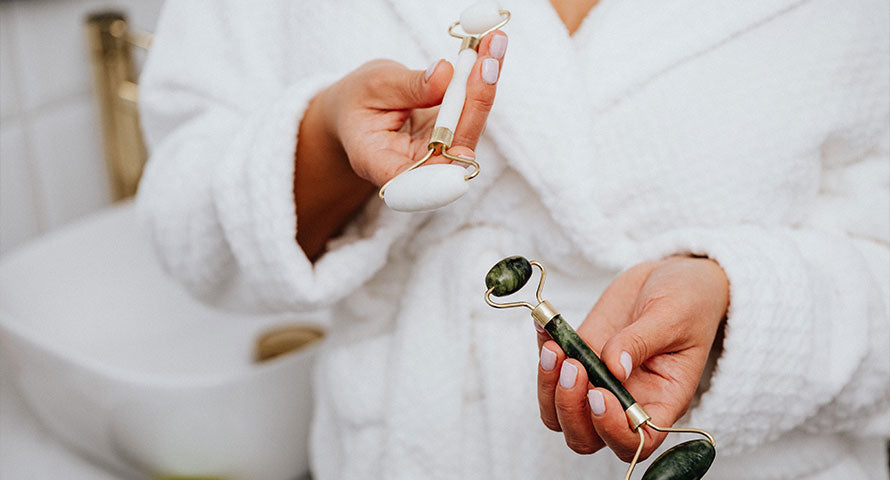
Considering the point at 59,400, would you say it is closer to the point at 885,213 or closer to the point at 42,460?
the point at 42,460

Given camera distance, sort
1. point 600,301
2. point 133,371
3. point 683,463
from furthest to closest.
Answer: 1. point 133,371
2. point 600,301
3. point 683,463

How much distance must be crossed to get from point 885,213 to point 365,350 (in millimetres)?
353

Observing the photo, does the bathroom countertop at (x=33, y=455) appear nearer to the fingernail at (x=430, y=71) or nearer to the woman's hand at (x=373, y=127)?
the woman's hand at (x=373, y=127)

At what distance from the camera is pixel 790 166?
0.48 m

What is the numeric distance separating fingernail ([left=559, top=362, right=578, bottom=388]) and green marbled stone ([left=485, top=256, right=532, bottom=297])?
45mm

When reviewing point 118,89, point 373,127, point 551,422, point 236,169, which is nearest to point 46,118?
point 118,89

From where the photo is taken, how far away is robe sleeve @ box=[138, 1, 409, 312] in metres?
0.49

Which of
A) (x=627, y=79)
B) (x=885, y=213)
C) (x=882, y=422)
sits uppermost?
(x=627, y=79)

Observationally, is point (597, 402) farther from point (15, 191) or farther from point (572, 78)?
point (15, 191)

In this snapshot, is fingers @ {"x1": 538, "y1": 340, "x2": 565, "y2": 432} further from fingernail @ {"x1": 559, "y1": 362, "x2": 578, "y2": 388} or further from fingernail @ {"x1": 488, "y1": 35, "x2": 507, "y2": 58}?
fingernail @ {"x1": 488, "y1": 35, "x2": 507, "y2": 58}

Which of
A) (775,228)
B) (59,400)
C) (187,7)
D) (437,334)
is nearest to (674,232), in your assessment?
(775,228)

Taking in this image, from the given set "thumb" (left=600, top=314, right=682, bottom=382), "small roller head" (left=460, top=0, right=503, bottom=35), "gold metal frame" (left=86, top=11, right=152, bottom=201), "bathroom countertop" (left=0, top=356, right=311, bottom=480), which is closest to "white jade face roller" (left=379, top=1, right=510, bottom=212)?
"small roller head" (left=460, top=0, right=503, bottom=35)

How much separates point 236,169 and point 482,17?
0.62 feet

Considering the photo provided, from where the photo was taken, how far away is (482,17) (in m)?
0.41
